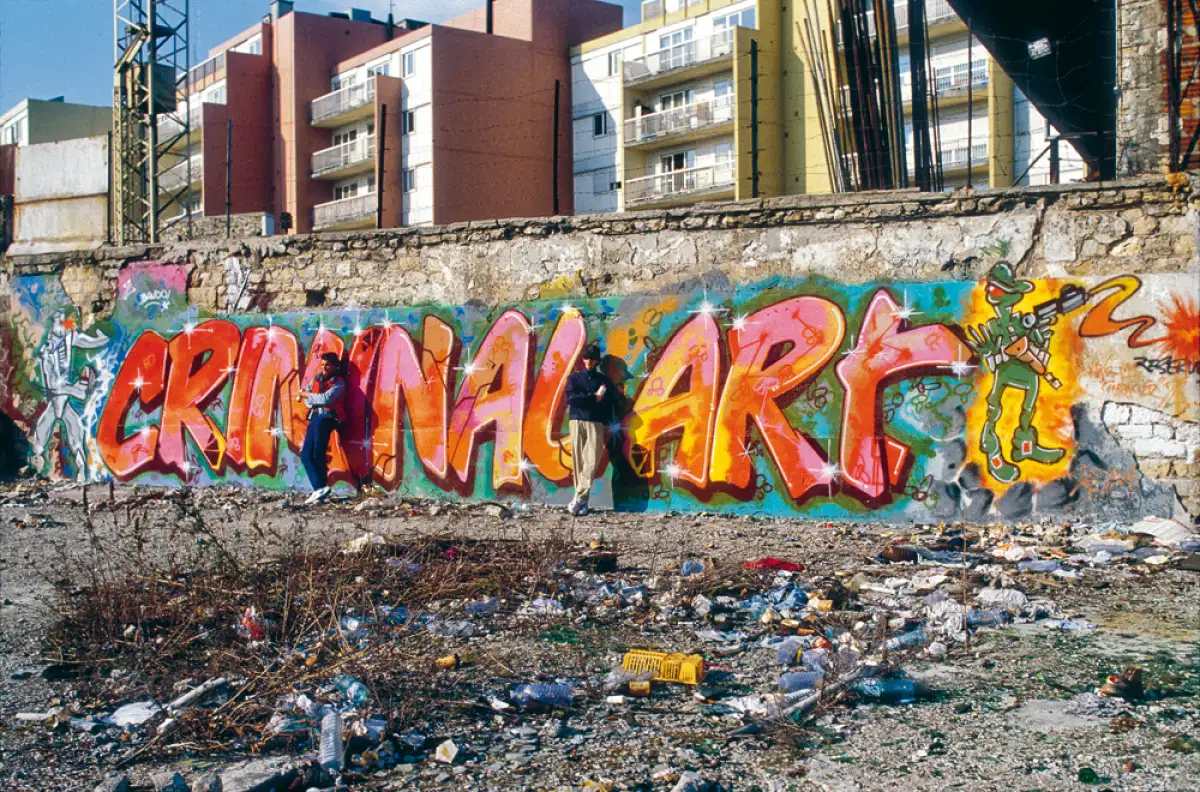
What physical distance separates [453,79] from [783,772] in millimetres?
32451

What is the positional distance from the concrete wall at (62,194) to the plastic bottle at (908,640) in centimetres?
2434

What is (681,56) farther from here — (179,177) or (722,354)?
(722,354)

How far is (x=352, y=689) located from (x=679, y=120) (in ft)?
97.0

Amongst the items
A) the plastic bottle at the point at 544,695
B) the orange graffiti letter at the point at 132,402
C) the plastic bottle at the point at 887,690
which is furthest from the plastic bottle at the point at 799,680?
the orange graffiti letter at the point at 132,402

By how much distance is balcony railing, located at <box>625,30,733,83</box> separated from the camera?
30859 millimetres

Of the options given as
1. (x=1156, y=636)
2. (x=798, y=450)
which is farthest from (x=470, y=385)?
(x=1156, y=636)

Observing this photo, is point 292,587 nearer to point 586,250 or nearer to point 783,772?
point 783,772

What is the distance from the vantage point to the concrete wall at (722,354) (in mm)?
8031

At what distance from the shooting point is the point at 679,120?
104 feet

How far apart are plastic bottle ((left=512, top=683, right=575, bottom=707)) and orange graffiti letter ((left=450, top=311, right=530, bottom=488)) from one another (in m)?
5.90

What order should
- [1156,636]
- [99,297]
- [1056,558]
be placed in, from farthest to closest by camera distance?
[99,297] → [1056,558] → [1156,636]

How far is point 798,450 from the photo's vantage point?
8977mm

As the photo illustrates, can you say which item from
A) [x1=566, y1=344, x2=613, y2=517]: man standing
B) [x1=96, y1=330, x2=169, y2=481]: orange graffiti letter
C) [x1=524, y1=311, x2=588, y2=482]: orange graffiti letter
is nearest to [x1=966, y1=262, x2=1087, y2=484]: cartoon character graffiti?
[x1=566, y1=344, x2=613, y2=517]: man standing

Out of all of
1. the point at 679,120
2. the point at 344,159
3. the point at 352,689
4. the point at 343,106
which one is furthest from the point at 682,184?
the point at 352,689
